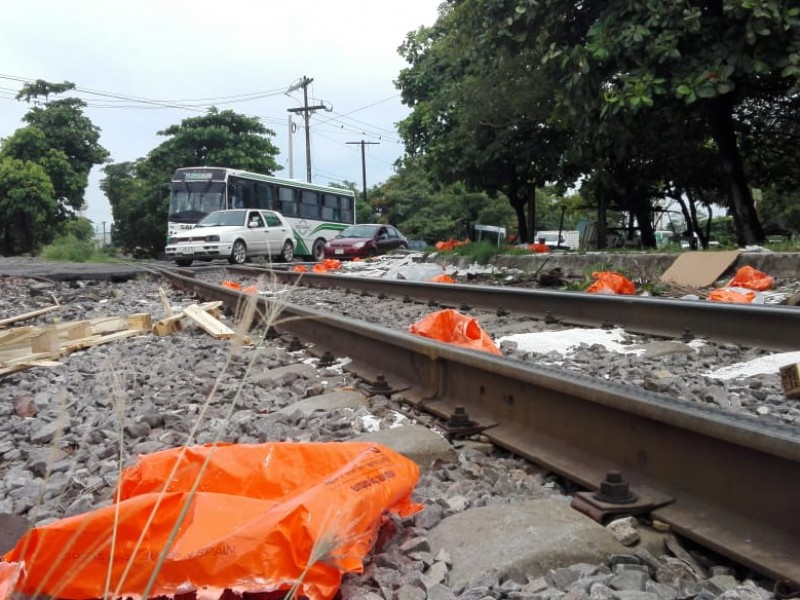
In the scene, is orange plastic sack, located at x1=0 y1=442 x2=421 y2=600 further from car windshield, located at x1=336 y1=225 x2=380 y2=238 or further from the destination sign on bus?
the destination sign on bus

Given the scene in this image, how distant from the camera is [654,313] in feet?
18.4

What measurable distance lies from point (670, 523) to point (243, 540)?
116 centimetres

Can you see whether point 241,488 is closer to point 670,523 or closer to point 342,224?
point 670,523

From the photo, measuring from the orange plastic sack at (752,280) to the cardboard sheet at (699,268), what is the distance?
1.64 ft

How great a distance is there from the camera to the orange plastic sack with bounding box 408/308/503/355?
196 inches

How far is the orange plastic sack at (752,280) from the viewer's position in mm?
8045

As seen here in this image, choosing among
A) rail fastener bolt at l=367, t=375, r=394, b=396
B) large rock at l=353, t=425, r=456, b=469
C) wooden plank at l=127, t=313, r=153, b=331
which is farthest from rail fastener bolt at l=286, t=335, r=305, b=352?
large rock at l=353, t=425, r=456, b=469

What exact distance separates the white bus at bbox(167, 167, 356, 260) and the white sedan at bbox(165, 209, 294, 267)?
1.99 m

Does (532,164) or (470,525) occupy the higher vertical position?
(532,164)

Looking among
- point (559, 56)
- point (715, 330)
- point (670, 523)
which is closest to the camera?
point (670, 523)

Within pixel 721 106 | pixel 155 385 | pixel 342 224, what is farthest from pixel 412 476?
pixel 342 224

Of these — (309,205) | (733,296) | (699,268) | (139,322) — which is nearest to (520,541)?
(139,322)

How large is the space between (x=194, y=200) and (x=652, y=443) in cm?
2484

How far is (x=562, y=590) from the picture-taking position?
5.51 ft
